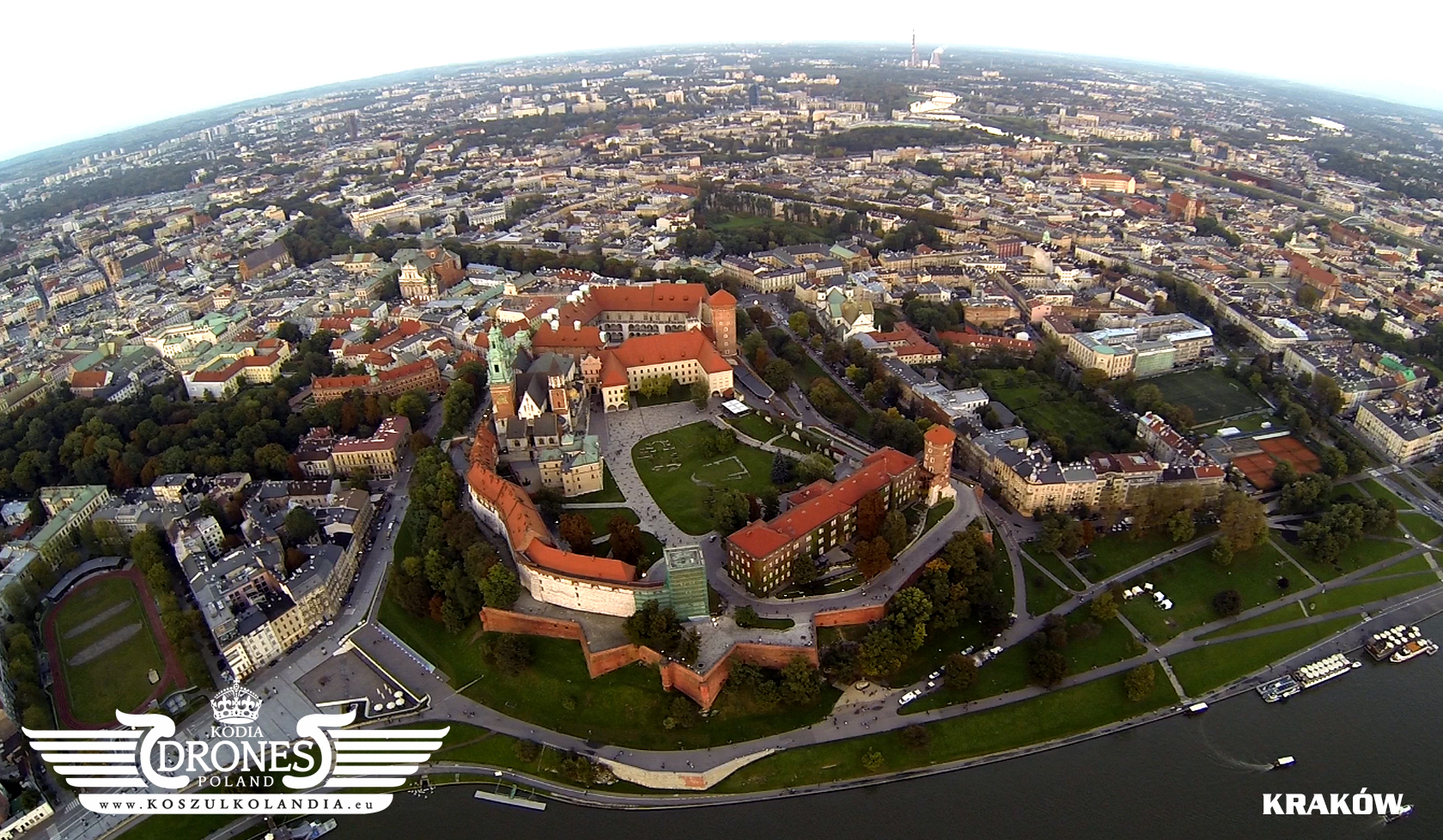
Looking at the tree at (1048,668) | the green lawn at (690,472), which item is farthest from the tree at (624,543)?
the tree at (1048,668)

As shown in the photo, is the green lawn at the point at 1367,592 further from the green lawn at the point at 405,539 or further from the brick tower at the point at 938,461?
the green lawn at the point at 405,539

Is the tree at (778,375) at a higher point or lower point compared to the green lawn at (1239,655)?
higher

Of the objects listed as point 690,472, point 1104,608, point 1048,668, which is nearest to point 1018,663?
point 1048,668

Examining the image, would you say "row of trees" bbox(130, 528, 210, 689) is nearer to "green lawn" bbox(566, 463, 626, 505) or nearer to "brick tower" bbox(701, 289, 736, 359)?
"green lawn" bbox(566, 463, 626, 505)

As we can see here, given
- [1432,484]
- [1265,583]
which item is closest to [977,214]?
[1432,484]

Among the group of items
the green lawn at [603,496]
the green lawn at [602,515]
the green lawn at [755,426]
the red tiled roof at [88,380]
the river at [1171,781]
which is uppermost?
the red tiled roof at [88,380]

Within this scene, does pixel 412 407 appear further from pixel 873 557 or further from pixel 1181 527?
pixel 1181 527

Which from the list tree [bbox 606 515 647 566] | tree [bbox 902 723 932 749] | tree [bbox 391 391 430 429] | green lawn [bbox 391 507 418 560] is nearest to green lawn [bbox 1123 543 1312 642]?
tree [bbox 902 723 932 749]

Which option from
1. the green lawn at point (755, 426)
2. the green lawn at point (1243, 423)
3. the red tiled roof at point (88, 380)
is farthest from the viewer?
the red tiled roof at point (88, 380)
